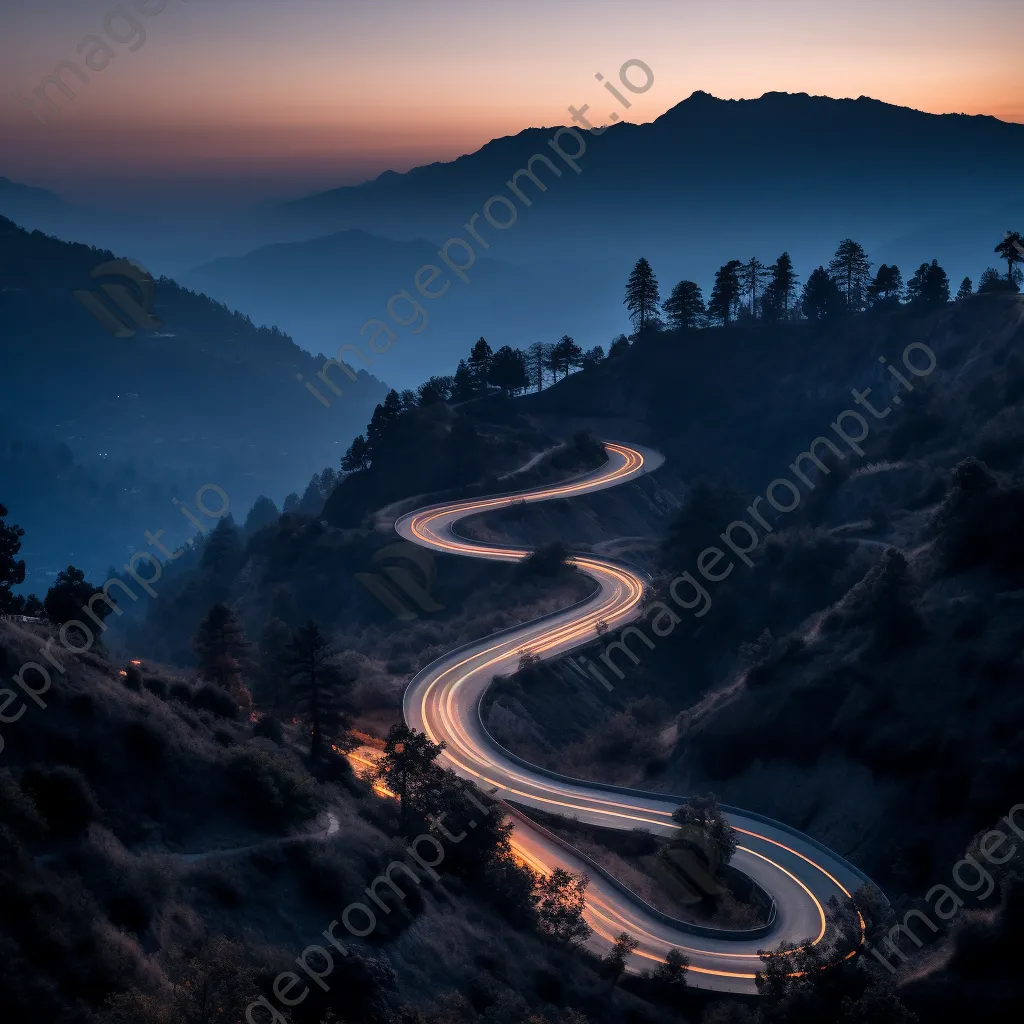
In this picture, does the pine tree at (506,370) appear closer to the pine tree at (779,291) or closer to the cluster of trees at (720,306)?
the cluster of trees at (720,306)

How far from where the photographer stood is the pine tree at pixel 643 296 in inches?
4405

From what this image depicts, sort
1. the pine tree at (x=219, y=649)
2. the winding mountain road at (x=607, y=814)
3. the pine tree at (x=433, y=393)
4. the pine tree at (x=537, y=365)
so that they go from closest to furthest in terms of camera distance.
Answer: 1. the winding mountain road at (x=607, y=814)
2. the pine tree at (x=219, y=649)
3. the pine tree at (x=433, y=393)
4. the pine tree at (x=537, y=365)

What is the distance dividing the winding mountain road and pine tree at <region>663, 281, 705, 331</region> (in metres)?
50.5

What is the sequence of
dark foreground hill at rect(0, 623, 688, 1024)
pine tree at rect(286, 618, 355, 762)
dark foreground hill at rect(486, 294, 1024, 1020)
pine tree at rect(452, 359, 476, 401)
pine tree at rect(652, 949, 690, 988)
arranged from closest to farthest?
dark foreground hill at rect(0, 623, 688, 1024) → pine tree at rect(652, 949, 690, 988) → dark foreground hill at rect(486, 294, 1024, 1020) → pine tree at rect(286, 618, 355, 762) → pine tree at rect(452, 359, 476, 401)

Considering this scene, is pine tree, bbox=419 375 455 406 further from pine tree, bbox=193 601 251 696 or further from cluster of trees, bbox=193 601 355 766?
pine tree, bbox=193 601 251 696

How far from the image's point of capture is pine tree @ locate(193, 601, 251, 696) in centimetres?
4275

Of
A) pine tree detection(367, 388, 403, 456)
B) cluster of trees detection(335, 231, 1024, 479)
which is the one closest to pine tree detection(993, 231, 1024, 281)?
cluster of trees detection(335, 231, 1024, 479)

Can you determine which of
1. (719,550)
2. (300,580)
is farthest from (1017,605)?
(300,580)

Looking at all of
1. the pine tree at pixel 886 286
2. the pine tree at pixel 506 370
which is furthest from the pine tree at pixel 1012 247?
the pine tree at pixel 506 370

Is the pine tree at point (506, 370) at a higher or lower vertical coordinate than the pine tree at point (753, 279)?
lower

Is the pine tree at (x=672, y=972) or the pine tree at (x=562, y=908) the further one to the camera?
the pine tree at (x=562, y=908)

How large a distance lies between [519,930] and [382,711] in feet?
75.9

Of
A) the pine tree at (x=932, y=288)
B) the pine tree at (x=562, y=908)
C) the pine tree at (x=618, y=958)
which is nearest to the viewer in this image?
the pine tree at (x=618, y=958)

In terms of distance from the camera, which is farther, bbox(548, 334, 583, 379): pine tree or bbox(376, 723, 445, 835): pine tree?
bbox(548, 334, 583, 379): pine tree
